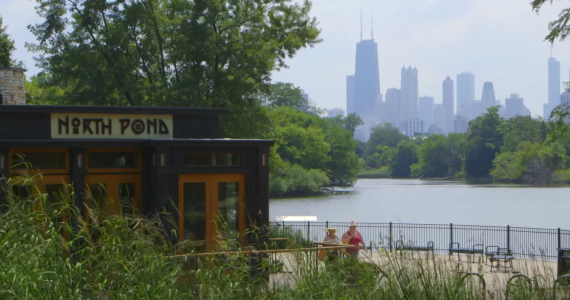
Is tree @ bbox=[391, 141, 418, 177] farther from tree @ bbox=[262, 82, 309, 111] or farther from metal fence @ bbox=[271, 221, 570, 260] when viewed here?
metal fence @ bbox=[271, 221, 570, 260]

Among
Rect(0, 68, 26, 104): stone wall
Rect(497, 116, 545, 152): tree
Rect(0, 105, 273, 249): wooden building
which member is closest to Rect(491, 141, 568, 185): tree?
Rect(497, 116, 545, 152): tree

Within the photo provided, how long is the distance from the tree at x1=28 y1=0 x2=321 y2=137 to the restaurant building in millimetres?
17818

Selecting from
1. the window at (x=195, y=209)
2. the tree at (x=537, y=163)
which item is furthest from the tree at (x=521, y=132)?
the window at (x=195, y=209)

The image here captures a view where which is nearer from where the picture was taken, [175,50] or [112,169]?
[112,169]

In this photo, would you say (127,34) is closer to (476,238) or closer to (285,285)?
(476,238)

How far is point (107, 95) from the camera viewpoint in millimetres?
33875

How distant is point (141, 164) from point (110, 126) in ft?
3.22

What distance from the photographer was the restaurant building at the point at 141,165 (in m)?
12.9

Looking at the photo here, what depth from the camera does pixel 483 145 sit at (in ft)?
433

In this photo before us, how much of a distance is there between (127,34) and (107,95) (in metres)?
3.19

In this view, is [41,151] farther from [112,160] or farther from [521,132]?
[521,132]

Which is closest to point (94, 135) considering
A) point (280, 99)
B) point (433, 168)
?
point (280, 99)

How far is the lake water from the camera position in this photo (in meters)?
52.1

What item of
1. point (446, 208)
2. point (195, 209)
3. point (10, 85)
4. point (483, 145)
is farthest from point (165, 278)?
point (483, 145)
